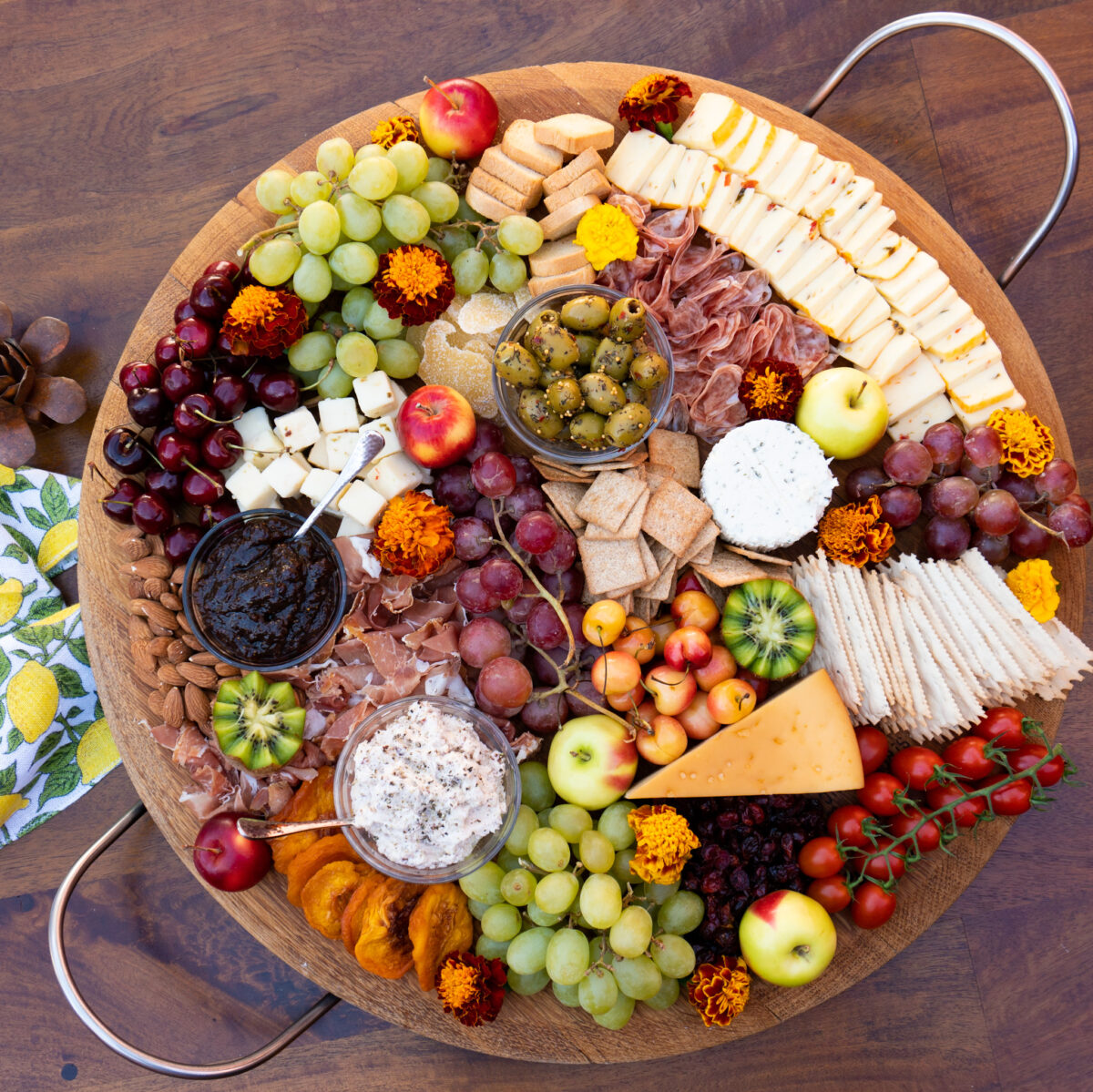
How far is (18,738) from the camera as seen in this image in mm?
1675

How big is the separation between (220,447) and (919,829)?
152 cm

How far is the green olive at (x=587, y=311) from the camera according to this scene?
147cm

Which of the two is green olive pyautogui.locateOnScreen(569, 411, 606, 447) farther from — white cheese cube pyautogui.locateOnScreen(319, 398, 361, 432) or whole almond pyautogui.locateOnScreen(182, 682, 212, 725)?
whole almond pyautogui.locateOnScreen(182, 682, 212, 725)

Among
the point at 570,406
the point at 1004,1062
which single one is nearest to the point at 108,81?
the point at 570,406

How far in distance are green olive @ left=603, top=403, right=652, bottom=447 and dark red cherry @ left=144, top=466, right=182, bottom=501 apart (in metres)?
0.85

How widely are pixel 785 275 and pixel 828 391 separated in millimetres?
275

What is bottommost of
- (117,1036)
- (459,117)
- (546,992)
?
(117,1036)

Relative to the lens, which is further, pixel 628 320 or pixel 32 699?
pixel 32 699

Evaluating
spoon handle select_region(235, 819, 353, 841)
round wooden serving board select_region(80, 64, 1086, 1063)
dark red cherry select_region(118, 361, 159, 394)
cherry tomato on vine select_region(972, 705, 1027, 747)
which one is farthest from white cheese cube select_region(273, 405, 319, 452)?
cherry tomato on vine select_region(972, 705, 1027, 747)

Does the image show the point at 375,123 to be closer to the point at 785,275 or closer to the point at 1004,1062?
the point at 785,275

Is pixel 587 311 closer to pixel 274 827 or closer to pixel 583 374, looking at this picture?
pixel 583 374

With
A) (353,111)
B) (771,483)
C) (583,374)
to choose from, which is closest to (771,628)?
(771,483)

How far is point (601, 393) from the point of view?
1.42 metres

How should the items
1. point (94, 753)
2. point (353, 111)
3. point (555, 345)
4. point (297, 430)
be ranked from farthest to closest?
1. point (353, 111)
2. point (94, 753)
3. point (297, 430)
4. point (555, 345)
